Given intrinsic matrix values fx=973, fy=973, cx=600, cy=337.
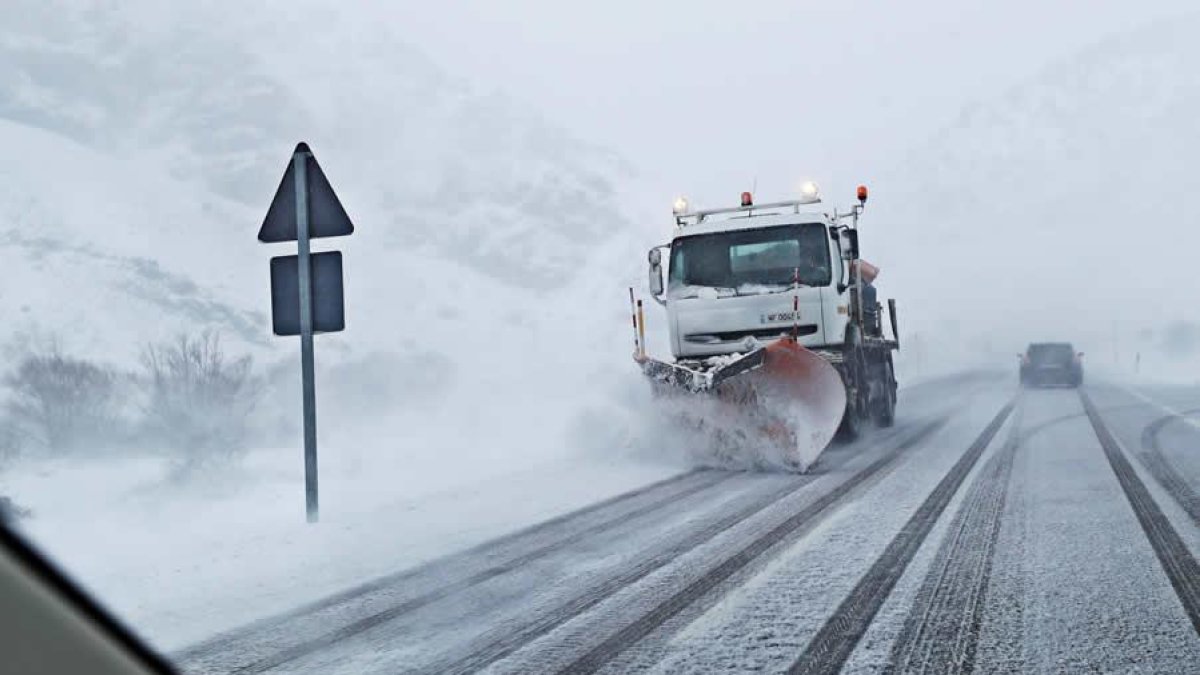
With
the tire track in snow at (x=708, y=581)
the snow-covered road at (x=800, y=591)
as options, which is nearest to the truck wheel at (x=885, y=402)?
the tire track in snow at (x=708, y=581)

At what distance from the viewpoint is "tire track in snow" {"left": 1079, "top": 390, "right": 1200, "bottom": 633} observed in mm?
4324

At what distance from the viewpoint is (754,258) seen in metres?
10.8

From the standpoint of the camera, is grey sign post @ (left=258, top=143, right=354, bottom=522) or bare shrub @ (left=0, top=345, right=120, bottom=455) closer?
grey sign post @ (left=258, top=143, right=354, bottom=522)

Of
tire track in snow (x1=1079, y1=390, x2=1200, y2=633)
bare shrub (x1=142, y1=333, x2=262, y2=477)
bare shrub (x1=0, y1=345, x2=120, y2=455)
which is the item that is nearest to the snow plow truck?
tire track in snow (x1=1079, y1=390, x2=1200, y2=633)

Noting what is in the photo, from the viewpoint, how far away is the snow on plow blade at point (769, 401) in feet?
30.4

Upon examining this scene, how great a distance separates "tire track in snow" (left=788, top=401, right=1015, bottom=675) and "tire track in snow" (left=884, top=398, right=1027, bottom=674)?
0.16 meters

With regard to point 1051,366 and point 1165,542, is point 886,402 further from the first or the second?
point 1051,366

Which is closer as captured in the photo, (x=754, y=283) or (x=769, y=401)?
(x=769, y=401)

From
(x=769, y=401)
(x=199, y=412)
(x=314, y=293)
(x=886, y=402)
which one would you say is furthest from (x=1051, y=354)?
(x=314, y=293)

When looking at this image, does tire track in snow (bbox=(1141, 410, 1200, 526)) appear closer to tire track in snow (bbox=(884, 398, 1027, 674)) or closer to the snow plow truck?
tire track in snow (bbox=(884, 398, 1027, 674))

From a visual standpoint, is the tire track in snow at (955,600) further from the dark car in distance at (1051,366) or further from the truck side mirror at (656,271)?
the dark car in distance at (1051,366)

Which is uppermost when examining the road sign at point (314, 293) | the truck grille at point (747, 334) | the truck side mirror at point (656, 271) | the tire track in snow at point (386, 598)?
the truck side mirror at point (656, 271)

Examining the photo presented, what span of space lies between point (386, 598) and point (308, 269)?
2.94 m

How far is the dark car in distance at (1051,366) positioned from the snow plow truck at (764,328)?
64.3ft
